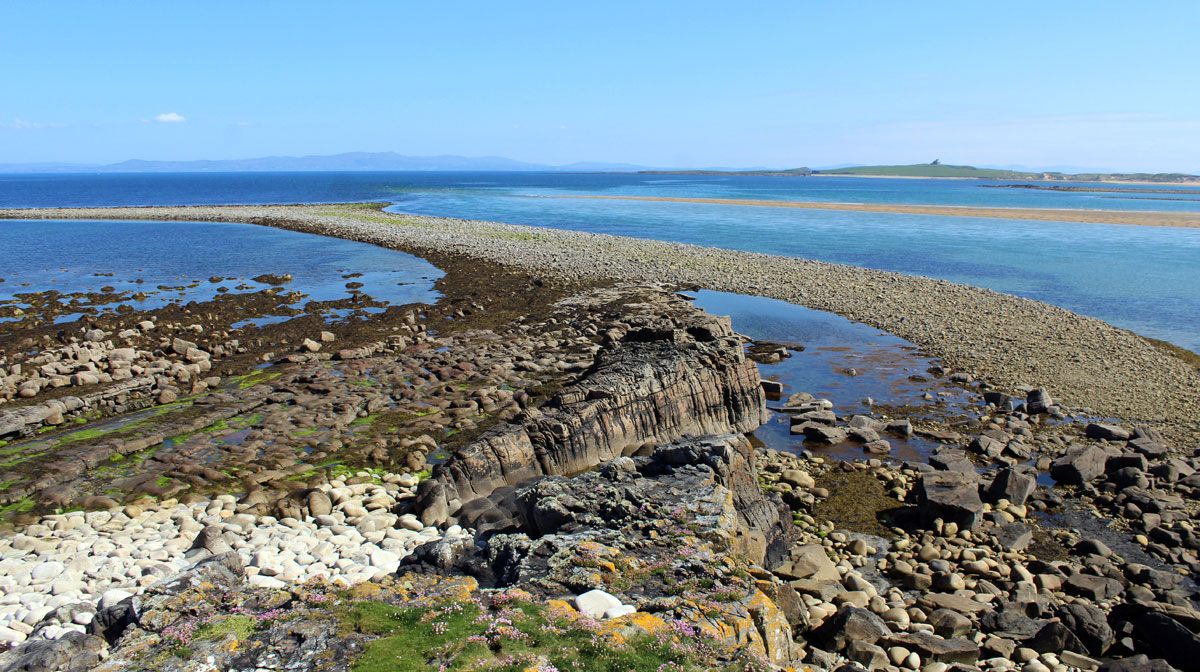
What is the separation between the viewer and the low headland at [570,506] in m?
8.34

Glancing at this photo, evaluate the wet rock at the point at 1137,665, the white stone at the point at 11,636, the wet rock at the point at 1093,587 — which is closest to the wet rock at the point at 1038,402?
the wet rock at the point at 1093,587

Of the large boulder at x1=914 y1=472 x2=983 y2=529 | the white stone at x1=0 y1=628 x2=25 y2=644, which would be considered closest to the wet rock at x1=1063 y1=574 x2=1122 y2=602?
the large boulder at x1=914 y1=472 x2=983 y2=529

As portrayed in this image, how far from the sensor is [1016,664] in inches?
404

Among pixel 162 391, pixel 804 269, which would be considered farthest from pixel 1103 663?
pixel 804 269

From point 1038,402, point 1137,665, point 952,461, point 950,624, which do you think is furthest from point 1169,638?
point 1038,402

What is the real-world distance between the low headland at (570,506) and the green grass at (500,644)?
Answer: 0.13ft

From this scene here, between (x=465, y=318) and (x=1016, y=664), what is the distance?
2625cm

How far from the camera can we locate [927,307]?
116 ft

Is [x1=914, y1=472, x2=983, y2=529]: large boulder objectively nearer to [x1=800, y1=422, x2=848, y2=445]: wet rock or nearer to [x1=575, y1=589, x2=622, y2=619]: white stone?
[x1=800, y1=422, x2=848, y2=445]: wet rock

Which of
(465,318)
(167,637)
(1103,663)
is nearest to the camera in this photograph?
(167,637)

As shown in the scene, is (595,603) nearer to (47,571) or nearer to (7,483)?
(47,571)

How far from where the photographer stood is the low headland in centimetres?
834

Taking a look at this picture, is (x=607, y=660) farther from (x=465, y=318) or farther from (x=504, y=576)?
(x=465, y=318)

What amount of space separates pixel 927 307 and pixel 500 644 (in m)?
33.5
